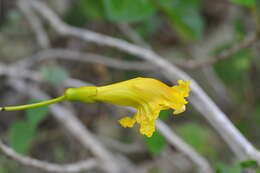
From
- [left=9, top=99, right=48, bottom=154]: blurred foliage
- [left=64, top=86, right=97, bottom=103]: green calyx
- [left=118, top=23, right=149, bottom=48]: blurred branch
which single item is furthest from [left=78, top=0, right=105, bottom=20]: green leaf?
[left=64, top=86, right=97, bottom=103]: green calyx

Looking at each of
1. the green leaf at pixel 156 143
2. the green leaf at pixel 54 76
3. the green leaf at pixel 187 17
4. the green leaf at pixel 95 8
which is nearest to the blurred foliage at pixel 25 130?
the green leaf at pixel 54 76

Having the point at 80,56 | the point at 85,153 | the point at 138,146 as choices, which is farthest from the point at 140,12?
the point at 138,146

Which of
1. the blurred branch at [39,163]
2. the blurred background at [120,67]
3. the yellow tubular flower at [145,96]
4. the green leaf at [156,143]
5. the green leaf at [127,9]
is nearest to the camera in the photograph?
the yellow tubular flower at [145,96]

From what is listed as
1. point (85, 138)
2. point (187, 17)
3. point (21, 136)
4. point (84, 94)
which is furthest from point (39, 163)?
point (187, 17)

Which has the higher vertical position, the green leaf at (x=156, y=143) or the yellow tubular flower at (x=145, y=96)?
the green leaf at (x=156, y=143)

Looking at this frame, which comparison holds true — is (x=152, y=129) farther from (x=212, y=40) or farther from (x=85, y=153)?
(x=212, y=40)

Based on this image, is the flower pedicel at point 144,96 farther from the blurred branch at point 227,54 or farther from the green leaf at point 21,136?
the blurred branch at point 227,54

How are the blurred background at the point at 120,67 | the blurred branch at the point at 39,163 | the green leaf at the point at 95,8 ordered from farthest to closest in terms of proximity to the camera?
the green leaf at the point at 95,8 → the blurred background at the point at 120,67 → the blurred branch at the point at 39,163
